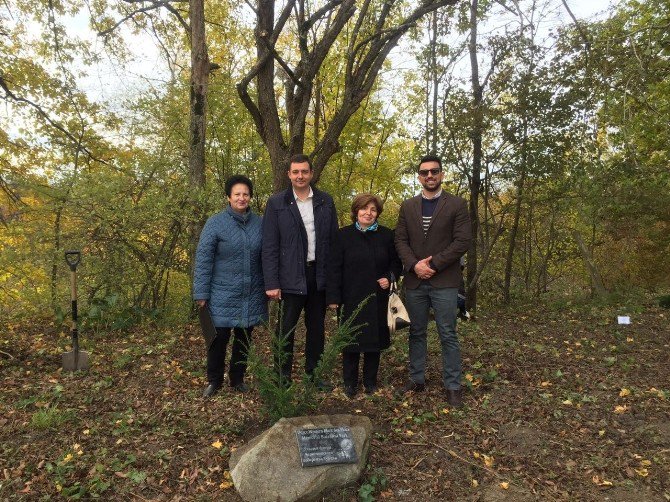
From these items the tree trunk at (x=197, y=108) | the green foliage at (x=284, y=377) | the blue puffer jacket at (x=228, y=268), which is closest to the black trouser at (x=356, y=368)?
the green foliage at (x=284, y=377)

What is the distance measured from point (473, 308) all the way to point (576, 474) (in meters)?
6.29

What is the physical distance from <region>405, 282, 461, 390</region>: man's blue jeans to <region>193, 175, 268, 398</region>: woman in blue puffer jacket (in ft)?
4.30

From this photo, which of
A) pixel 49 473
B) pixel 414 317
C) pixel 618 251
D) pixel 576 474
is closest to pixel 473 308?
pixel 618 251

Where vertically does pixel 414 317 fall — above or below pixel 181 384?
above

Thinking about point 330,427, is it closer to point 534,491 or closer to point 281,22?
point 534,491

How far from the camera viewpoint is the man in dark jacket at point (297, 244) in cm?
376

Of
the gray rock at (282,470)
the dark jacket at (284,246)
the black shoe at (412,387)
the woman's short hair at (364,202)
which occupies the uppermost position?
the woman's short hair at (364,202)

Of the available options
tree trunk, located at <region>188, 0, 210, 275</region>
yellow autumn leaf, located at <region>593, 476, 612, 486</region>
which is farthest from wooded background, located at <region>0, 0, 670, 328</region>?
yellow autumn leaf, located at <region>593, 476, 612, 486</region>

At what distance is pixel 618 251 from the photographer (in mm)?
10984

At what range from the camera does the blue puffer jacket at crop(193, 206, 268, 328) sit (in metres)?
3.85

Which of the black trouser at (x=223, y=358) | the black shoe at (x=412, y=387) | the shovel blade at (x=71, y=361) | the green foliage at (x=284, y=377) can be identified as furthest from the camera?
the shovel blade at (x=71, y=361)

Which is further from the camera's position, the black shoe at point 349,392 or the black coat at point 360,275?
the black shoe at point 349,392

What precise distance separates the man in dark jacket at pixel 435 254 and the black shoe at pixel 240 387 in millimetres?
1561

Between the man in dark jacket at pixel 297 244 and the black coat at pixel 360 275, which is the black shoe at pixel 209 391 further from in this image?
the black coat at pixel 360 275
